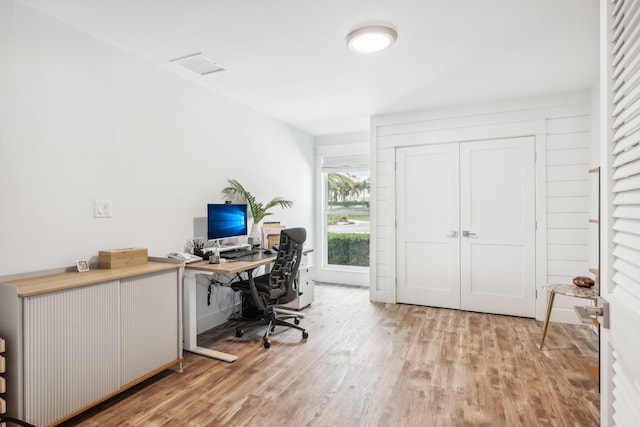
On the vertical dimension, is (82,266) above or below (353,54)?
below

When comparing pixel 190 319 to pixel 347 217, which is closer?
pixel 190 319

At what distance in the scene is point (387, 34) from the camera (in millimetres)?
2412

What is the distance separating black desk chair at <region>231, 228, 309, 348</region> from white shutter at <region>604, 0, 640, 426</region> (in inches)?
93.5

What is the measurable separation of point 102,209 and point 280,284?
1584 mm

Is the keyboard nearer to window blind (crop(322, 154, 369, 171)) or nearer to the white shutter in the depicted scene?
window blind (crop(322, 154, 369, 171))

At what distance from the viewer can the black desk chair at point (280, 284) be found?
3131 millimetres

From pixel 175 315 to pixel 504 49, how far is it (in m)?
3.27

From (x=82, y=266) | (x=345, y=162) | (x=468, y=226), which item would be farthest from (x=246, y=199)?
(x=468, y=226)

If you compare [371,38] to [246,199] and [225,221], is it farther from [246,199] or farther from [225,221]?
[246,199]

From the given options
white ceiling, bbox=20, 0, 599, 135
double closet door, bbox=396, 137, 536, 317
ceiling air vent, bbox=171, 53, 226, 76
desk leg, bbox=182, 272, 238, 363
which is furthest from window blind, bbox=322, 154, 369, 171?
desk leg, bbox=182, 272, 238, 363

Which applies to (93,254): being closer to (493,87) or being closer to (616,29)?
(616,29)

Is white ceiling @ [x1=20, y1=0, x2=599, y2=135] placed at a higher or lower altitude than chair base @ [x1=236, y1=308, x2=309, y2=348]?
higher

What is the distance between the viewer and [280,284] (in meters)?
3.24

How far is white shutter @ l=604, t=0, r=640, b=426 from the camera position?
819 mm
